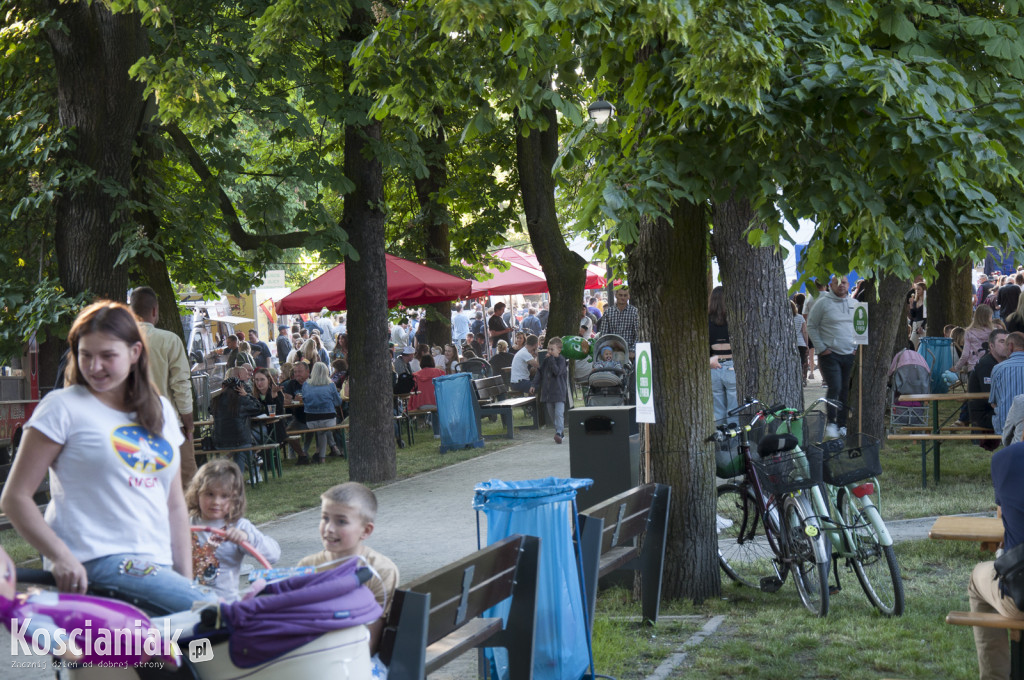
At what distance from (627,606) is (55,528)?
4517mm

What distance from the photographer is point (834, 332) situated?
13.9 meters

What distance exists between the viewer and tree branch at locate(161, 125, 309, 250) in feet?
46.6

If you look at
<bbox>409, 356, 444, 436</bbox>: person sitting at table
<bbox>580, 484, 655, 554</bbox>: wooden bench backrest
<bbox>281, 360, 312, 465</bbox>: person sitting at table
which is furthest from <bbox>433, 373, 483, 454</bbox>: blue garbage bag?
<bbox>580, 484, 655, 554</bbox>: wooden bench backrest

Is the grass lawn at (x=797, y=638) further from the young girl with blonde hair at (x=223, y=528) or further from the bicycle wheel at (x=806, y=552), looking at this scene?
the young girl with blonde hair at (x=223, y=528)

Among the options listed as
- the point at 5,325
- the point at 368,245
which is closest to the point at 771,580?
the point at 368,245

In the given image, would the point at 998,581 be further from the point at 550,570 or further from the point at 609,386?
the point at 609,386

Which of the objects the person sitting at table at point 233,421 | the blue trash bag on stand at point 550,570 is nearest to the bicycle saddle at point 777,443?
the blue trash bag on stand at point 550,570

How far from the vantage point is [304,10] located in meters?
9.91

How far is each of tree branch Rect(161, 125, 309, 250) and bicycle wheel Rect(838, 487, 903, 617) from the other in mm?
8444

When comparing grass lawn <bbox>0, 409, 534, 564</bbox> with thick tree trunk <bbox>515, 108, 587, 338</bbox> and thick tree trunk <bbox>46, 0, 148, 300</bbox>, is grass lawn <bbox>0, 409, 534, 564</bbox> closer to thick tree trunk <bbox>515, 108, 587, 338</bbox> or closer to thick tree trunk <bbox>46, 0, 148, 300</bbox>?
thick tree trunk <bbox>515, 108, 587, 338</bbox>

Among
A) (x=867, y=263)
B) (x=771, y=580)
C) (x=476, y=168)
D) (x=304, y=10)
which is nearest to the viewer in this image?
(x=867, y=263)

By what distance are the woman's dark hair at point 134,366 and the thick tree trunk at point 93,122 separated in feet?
25.8

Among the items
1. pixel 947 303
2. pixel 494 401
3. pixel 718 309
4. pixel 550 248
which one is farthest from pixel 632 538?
pixel 947 303

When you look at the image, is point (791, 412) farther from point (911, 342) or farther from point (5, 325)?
point (911, 342)
